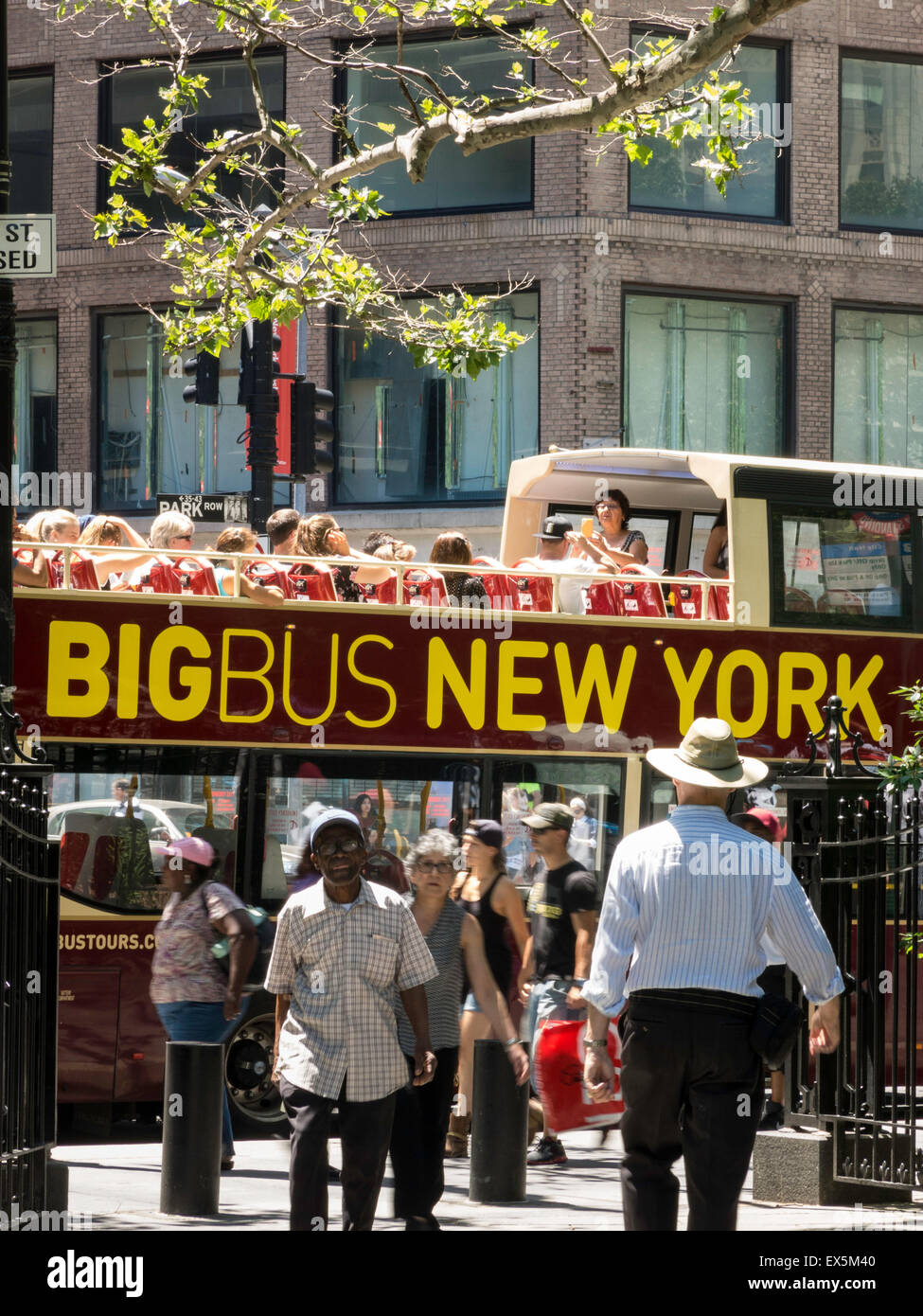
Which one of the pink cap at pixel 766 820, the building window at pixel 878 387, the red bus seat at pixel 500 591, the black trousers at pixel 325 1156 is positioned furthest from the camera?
the building window at pixel 878 387

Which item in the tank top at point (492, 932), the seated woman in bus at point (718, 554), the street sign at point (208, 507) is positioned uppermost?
the street sign at point (208, 507)

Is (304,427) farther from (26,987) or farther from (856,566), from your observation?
(26,987)

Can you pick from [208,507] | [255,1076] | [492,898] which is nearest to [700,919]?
[492,898]

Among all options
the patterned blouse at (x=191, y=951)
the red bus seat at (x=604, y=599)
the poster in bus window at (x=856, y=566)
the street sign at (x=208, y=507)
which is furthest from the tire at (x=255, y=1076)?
the street sign at (x=208, y=507)

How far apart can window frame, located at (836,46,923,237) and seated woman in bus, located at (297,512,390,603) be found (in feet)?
49.4

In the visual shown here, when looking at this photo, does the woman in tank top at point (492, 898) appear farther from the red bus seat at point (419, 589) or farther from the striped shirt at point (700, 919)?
the striped shirt at point (700, 919)

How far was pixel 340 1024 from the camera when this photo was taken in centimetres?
718

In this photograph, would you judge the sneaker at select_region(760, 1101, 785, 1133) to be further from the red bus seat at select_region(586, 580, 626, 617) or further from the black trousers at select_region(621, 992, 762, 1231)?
the black trousers at select_region(621, 992, 762, 1231)

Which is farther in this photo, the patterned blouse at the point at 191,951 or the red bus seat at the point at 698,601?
the red bus seat at the point at 698,601

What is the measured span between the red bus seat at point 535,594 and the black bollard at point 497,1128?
4162 mm

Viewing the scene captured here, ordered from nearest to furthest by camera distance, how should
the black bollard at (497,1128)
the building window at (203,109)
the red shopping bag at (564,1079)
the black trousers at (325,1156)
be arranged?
the black trousers at (325,1156), the black bollard at (497,1128), the red shopping bag at (564,1079), the building window at (203,109)

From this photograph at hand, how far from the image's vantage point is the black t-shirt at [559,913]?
10.8 m

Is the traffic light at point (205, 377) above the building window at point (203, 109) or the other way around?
the other way around
